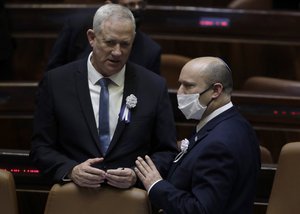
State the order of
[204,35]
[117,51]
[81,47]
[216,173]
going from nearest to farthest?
[216,173] < [117,51] < [81,47] < [204,35]

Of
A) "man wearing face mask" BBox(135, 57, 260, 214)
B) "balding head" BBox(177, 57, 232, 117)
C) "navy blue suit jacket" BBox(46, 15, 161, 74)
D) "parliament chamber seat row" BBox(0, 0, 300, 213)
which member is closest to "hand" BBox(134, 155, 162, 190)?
"man wearing face mask" BBox(135, 57, 260, 214)

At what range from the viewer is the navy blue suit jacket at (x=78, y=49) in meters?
1.15

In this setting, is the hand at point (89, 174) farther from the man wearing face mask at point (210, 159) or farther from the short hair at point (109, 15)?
the short hair at point (109, 15)

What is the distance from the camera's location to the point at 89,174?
851 millimetres

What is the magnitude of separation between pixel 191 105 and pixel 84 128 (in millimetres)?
156

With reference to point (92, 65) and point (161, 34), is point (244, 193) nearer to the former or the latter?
point (92, 65)

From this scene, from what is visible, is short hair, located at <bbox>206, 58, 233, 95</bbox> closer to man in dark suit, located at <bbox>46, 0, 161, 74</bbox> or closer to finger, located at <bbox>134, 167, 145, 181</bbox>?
finger, located at <bbox>134, 167, 145, 181</bbox>

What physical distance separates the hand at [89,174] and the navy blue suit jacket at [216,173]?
0.23 ft

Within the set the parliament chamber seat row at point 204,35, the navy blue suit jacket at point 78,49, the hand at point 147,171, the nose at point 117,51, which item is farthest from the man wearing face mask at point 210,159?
the parliament chamber seat row at point 204,35

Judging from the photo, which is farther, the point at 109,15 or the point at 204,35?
the point at 204,35

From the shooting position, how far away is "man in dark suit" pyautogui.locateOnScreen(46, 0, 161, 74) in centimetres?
115

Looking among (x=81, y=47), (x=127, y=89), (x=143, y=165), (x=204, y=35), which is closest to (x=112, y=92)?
(x=127, y=89)

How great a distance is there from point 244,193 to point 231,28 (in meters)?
0.90

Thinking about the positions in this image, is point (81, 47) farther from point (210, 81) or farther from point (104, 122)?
point (210, 81)
